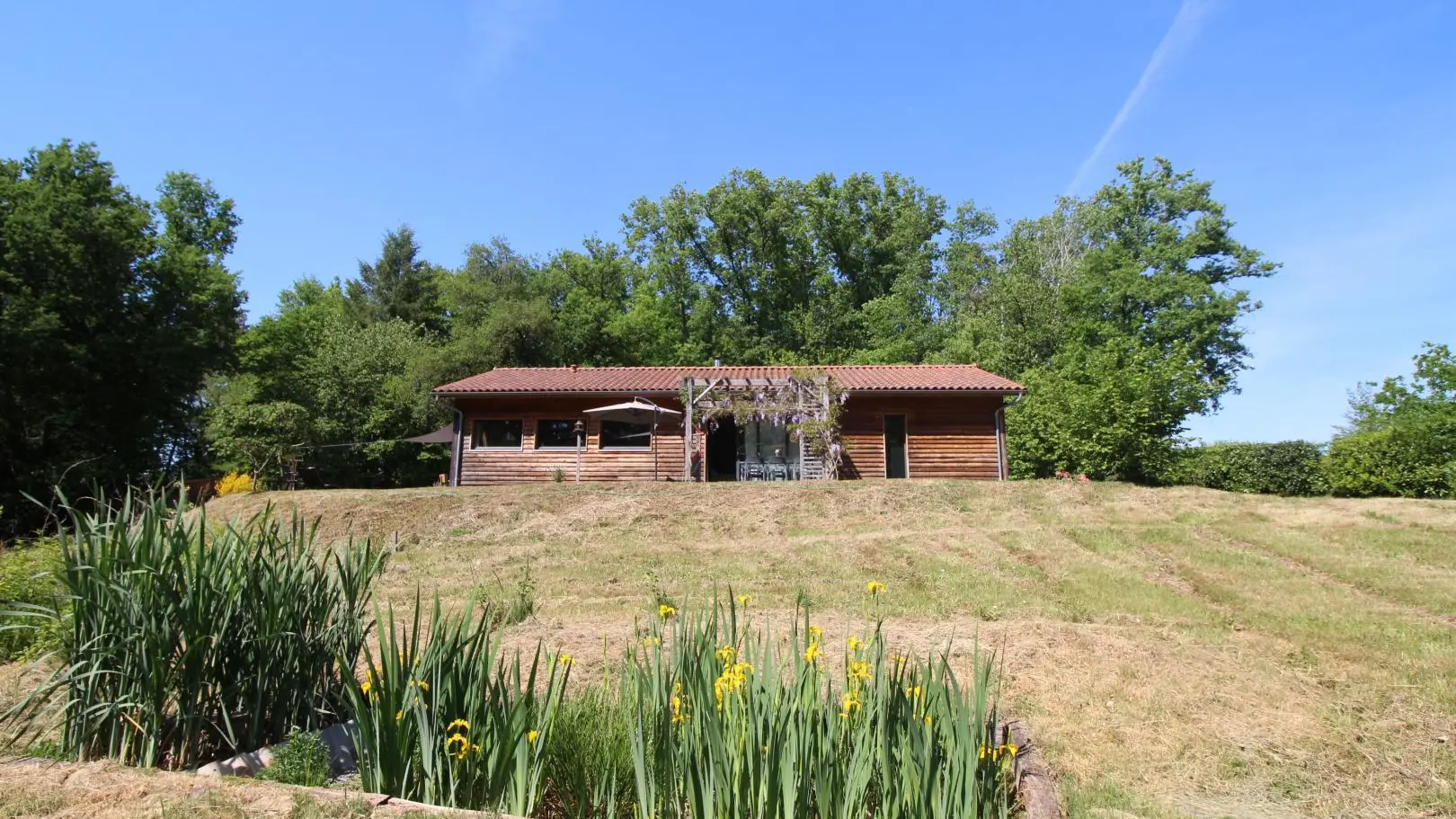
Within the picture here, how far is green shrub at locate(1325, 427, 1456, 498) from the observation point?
1509cm

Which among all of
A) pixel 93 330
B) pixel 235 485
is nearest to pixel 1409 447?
pixel 235 485

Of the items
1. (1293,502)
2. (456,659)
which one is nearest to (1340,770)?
(456,659)

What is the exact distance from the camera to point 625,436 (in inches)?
805

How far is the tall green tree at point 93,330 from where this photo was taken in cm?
2122

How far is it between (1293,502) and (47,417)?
99.3ft

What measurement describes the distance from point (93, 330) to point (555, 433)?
1493cm

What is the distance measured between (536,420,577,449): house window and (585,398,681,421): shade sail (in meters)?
0.89

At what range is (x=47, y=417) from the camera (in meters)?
21.6

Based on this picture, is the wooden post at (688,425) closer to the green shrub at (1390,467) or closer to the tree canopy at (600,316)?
the tree canopy at (600,316)

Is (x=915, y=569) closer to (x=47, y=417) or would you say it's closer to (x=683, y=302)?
(x=47, y=417)

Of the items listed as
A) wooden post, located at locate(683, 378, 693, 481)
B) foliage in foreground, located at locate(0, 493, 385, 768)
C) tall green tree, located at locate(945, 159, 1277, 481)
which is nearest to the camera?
foliage in foreground, located at locate(0, 493, 385, 768)

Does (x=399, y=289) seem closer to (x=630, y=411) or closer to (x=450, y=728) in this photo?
(x=630, y=411)

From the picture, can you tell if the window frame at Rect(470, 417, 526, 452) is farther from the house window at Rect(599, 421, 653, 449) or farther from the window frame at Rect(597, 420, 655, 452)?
the house window at Rect(599, 421, 653, 449)

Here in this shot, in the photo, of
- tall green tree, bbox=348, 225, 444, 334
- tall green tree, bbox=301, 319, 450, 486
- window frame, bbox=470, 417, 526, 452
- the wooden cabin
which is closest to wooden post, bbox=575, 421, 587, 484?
the wooden cabin
